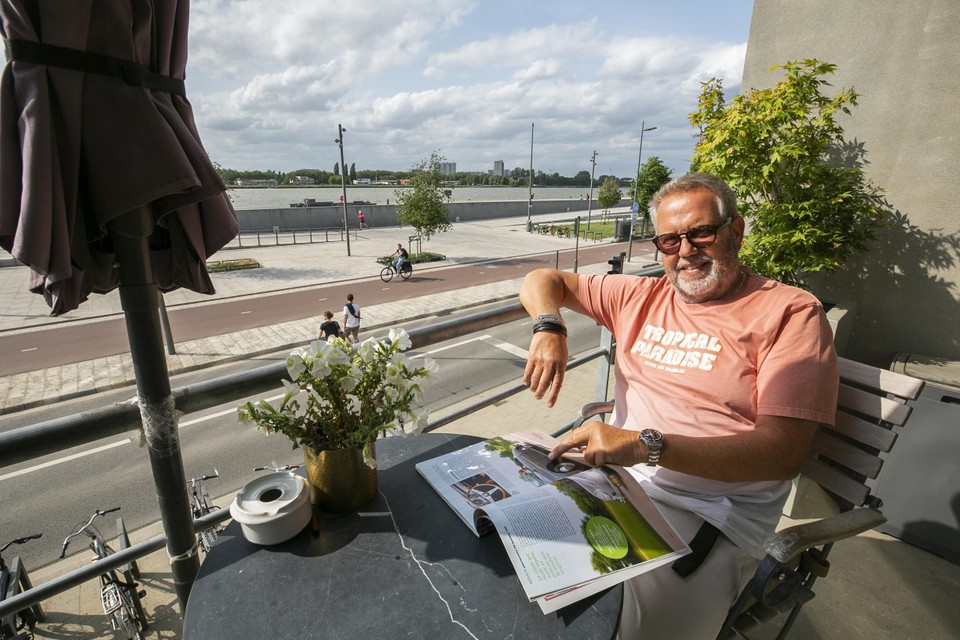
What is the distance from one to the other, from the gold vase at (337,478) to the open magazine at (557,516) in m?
0.26

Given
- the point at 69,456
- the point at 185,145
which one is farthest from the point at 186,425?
the point at 185,145

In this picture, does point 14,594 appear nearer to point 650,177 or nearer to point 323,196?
point 650,177

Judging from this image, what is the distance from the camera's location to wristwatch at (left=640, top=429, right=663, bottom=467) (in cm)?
152

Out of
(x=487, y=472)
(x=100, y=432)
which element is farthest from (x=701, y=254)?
(x=100, y=432)

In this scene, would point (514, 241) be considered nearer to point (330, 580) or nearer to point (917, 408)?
point (917, 408)

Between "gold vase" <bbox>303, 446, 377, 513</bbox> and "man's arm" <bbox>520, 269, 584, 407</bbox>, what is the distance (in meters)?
0.69

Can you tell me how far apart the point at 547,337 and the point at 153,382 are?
1377mm

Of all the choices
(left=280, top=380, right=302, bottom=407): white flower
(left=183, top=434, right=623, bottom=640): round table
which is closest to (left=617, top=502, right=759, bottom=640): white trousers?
(left=183, top=434, right=623, bottom=640): round table

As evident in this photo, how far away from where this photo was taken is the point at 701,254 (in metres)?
2.06

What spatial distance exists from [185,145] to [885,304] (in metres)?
5.84

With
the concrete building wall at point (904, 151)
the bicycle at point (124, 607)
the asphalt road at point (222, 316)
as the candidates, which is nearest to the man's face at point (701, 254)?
the concrete building wall at point (904, 151)

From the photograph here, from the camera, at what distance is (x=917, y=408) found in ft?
10.5

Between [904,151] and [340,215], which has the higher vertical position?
[904,151]

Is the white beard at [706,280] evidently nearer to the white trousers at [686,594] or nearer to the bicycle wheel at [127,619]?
the white trousers at [686,594]
